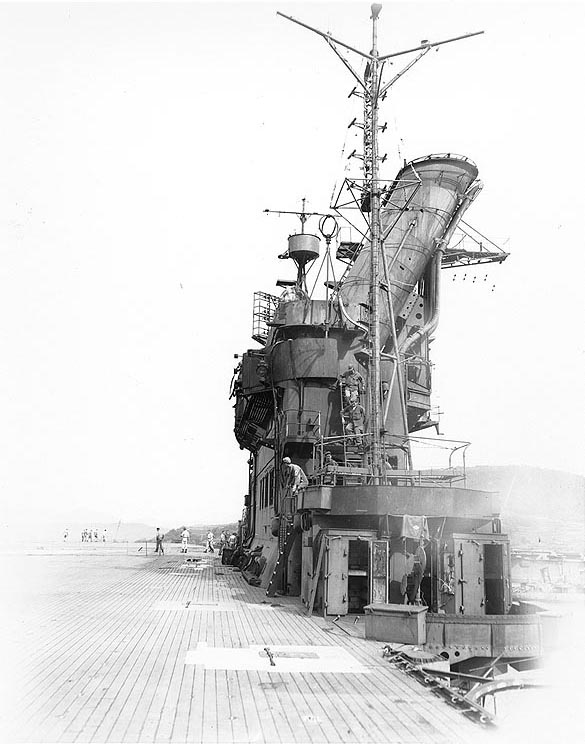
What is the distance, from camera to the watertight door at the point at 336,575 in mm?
13758

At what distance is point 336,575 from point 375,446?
10.6 feet

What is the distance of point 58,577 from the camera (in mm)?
22828

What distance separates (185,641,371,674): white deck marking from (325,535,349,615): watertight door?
A: 117 inches

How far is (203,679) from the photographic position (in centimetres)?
862

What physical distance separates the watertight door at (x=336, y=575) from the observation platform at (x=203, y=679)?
20.6 inches

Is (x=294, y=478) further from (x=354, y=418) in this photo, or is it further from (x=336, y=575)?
(x=336, y=575)

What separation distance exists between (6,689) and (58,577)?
51.8 feet

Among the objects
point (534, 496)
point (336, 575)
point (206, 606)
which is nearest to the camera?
point (336, 575)

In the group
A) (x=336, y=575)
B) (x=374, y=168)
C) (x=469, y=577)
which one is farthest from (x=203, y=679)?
(x=374, y=168)

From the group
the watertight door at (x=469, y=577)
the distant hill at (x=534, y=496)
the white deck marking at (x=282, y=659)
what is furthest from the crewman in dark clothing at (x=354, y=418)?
the distant hill at (x=534, y=496)

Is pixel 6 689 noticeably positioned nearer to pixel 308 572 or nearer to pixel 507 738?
pixel 507 738

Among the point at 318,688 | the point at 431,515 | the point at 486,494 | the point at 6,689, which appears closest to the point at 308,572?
the point at 431,515

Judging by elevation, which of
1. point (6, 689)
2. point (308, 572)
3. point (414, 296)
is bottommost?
point (6, 689)

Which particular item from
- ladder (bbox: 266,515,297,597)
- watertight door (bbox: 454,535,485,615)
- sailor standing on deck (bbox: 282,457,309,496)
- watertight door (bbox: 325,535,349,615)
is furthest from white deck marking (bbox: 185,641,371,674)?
ladder (bbox: 266,515,297,597)
